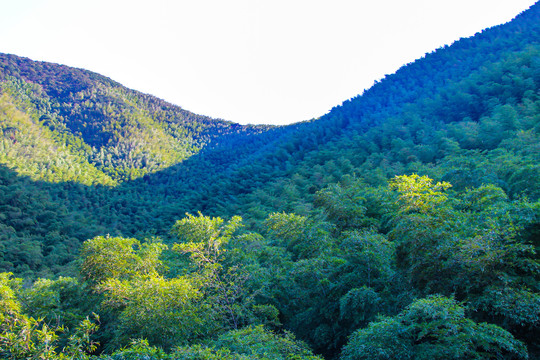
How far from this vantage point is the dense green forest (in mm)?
6977

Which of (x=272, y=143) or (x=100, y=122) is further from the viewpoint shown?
(x=100, y=122)

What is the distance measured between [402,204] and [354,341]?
4630 millimetres

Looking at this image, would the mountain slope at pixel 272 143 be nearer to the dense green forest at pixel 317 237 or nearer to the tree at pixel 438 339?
the dense green forest at pixel 317 237

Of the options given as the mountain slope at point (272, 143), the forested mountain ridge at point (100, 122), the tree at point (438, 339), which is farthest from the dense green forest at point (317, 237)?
the forested mountain ridge at point (100, 122)

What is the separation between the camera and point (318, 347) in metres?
10.5

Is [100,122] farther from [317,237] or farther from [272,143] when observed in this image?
[317,237]

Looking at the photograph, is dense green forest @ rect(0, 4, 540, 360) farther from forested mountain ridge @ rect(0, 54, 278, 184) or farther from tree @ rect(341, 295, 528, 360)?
forested mountain ridge @ rect(0, 54, 278, 184)

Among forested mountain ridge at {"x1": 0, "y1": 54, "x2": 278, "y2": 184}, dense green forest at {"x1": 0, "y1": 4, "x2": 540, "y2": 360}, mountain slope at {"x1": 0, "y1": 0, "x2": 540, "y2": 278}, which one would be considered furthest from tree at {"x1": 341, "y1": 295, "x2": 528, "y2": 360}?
forested mountain ridge at {"x1": 0, "y1": 54, "x2": 278, "y2": 184}

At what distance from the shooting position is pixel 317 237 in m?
13.4

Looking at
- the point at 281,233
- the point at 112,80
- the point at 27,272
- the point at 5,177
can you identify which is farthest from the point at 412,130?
the point at 112,80

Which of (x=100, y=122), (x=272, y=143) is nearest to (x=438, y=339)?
(x=272, y=143)

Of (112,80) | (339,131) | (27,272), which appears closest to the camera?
(27,272)

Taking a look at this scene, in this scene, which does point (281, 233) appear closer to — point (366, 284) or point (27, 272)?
point (366, 284)

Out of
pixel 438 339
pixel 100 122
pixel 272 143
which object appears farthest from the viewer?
pixel 100 122
